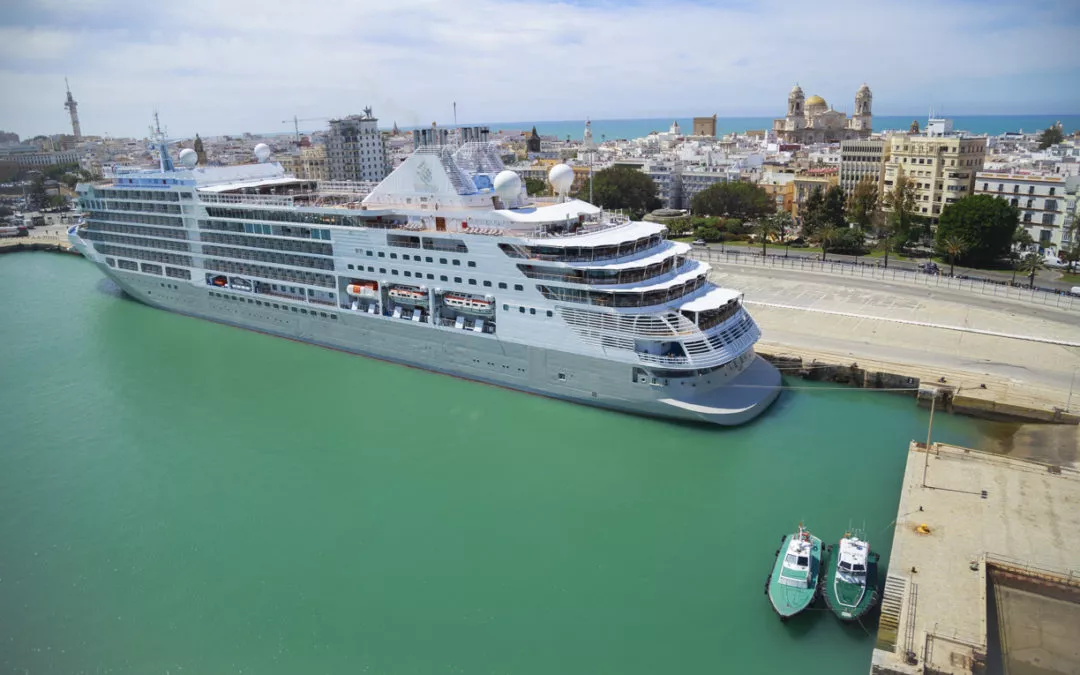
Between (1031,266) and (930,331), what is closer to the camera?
(930,331)

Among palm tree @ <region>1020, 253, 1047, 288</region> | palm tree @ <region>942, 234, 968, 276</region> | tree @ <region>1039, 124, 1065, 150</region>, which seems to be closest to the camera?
palm tree @ <region>1020, 253, 1047, 288</region>

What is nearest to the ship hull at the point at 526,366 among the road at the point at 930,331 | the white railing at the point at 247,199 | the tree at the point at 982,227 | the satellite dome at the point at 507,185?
the white railing at the point at 247,199

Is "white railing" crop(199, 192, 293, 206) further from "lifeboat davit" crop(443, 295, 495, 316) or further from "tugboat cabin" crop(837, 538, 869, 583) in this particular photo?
"tugboat cabin" crop(837, 538, 869, 583)

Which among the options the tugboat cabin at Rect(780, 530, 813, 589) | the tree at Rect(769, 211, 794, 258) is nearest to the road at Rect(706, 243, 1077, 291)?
the tree at Rect(769, 211, 794, 258)

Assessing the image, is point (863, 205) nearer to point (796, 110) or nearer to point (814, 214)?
point (814, 214)

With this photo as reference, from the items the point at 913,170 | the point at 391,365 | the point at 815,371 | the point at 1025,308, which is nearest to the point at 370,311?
the point at 391,365

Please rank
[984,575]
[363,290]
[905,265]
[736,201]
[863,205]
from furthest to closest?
[736,201] → [863,205] → [905,265] → [363,290] → [984,575]

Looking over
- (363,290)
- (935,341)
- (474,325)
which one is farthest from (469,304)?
(935,341)
